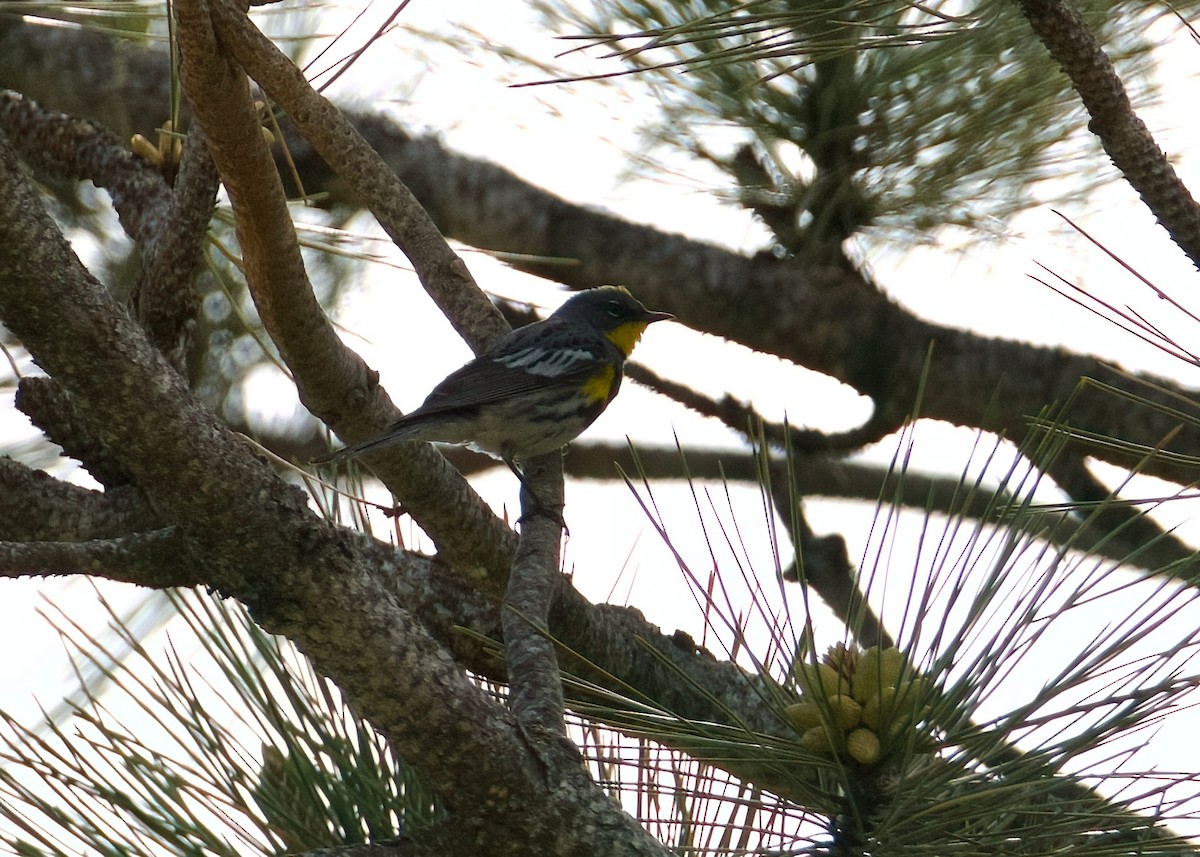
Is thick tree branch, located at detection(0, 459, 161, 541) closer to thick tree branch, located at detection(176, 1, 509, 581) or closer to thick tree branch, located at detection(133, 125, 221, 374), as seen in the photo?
thick tree branch, located at detection(133, 125, 221, 374)

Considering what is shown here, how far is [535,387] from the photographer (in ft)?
11.4

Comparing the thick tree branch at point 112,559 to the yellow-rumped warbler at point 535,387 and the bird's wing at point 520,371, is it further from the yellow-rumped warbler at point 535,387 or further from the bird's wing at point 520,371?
the bird's wing at point 520,371

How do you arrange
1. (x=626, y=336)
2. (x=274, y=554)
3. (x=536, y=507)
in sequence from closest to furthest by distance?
(x=274, y=554) → (x=536, y=507) → (x=626, y=336)

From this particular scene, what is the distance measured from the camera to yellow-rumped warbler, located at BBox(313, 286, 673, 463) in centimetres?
312

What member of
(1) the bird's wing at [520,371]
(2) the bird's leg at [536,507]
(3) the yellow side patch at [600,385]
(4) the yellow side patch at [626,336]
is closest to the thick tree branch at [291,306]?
(2) the bird's leg at [536,507]

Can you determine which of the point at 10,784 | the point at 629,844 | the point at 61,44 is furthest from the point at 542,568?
the point at 61,44

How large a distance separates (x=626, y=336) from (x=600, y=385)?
42cm

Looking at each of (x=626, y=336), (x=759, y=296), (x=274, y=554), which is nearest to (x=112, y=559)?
(x=274, y=554)

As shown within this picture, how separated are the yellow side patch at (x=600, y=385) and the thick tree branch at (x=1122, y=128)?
7.37 feet

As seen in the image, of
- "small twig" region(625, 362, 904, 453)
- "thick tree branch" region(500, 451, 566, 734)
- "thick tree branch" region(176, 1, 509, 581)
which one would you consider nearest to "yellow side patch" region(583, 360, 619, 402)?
"small twig" region(625, 362, 904, 453)

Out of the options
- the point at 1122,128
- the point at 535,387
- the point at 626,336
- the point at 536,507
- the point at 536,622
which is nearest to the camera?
the point at 1122,128

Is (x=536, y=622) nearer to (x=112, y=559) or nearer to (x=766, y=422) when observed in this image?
(x=112, y=559)

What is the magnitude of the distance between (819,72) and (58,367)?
2008 millimetres

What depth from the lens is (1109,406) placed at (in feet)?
8.30
